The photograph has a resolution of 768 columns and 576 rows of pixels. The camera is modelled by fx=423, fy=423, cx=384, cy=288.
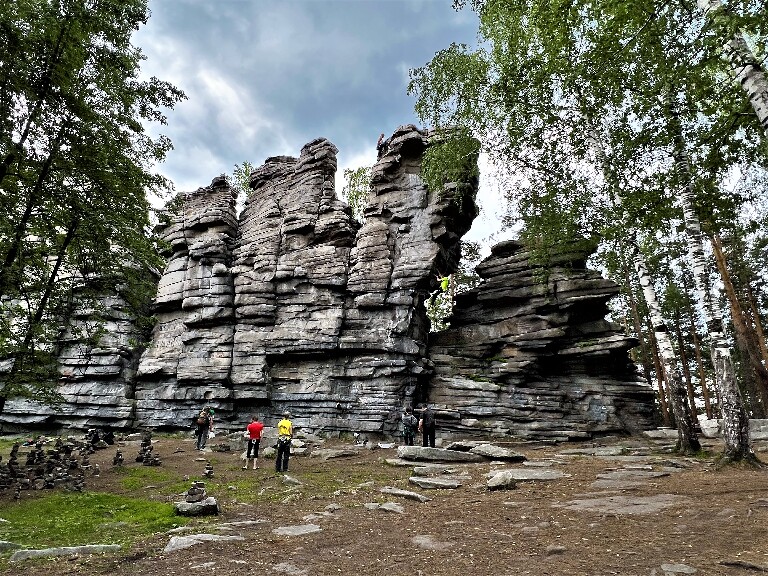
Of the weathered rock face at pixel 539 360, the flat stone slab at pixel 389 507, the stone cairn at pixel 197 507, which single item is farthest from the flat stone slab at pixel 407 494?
the weathered rock face at pixel 539 360

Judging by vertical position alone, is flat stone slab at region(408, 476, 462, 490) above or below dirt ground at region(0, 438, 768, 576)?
below

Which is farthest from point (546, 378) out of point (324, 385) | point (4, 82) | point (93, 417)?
point (93, 417)

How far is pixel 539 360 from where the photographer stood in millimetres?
27531

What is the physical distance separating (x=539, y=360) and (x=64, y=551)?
26.1m

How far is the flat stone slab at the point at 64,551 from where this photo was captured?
5852 mm

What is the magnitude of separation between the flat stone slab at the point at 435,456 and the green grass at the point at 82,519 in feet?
29.0

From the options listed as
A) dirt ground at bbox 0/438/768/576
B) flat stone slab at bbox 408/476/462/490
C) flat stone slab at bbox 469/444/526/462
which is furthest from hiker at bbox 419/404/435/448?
flat stone slab at bbox 408/476/462/490

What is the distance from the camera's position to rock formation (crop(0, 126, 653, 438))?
1032 inches

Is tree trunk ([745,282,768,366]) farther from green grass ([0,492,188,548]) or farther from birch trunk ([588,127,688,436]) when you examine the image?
green grass ([0,492,188,548])

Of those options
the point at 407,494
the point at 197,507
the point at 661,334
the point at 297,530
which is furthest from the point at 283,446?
the point at 661,334

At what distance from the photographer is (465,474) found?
12328 mm

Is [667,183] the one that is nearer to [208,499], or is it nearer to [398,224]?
[208,499]

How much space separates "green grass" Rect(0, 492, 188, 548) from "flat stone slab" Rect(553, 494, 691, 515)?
7.36m

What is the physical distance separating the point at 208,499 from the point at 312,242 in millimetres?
24366
